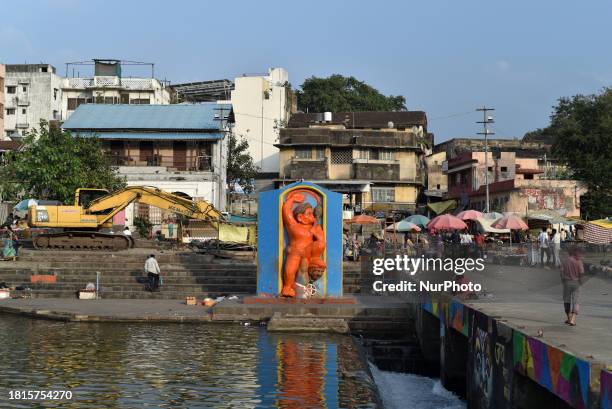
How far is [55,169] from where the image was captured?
4609 centimetres

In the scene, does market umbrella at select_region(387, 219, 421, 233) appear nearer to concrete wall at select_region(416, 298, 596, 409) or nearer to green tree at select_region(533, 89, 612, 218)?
green tree at select_region(533, 89, 612, 218)

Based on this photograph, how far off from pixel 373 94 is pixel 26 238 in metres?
58.2

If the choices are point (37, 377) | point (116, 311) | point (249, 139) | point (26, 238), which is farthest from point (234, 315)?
point (249, 139)

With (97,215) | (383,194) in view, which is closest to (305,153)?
(383,194)

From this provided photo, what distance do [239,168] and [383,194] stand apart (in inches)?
463

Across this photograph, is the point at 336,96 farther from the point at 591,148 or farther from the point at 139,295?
the point at 139,295

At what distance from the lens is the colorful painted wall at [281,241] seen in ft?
84.7

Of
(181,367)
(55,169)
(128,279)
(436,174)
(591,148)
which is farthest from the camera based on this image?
(436,174)

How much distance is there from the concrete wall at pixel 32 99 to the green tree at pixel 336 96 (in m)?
27.2

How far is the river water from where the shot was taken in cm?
1485

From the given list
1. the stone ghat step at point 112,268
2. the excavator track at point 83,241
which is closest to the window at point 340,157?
the excavator track at point 83,241

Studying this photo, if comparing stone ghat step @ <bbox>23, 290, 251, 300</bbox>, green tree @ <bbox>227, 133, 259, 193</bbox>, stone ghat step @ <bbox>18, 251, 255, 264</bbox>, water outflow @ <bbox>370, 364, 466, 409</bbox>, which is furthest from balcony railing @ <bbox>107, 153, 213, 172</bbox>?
water outflow @ <bbox>370, 364, 466, 409</bbox>

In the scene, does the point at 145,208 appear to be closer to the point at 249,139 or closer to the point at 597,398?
the point at 249,139

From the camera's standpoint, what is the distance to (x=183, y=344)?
20.9 m
